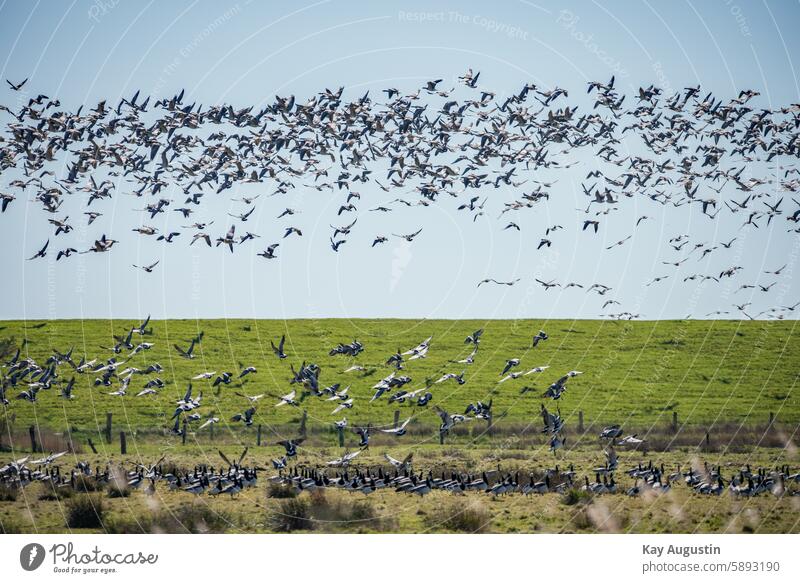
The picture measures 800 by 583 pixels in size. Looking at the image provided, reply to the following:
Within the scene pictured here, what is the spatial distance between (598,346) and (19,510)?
65.2 m

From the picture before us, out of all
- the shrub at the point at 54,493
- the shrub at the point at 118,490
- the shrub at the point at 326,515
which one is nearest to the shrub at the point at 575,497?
the shrub at the point at 326,515

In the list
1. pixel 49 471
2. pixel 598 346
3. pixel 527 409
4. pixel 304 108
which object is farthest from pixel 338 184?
pixel 598 346

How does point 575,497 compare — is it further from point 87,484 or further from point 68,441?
point 68,441

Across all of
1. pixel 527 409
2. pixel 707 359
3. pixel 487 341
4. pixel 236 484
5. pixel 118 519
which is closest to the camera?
pixel 118 519

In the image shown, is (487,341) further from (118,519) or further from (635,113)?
(118,519)

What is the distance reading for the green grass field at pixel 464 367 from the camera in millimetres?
88188

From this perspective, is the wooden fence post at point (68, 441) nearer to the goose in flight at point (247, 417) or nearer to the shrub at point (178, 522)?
the goose in flight at point (247, 417)

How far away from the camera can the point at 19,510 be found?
5344cm

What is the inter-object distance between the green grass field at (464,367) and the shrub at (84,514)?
29.9 m

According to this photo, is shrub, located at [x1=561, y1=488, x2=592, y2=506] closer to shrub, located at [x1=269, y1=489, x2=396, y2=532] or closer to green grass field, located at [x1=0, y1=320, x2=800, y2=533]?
green grass field, located at [x1=0, y1=320, x2=800, y2=533]

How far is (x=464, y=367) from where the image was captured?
10450 cm

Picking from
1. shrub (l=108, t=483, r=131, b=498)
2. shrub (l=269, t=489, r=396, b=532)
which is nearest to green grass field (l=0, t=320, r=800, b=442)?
shrub (l=108, t=483, r=131, b=498)

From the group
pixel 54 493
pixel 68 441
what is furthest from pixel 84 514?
pixel 68 441

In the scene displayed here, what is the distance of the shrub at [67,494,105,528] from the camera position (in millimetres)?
50750
